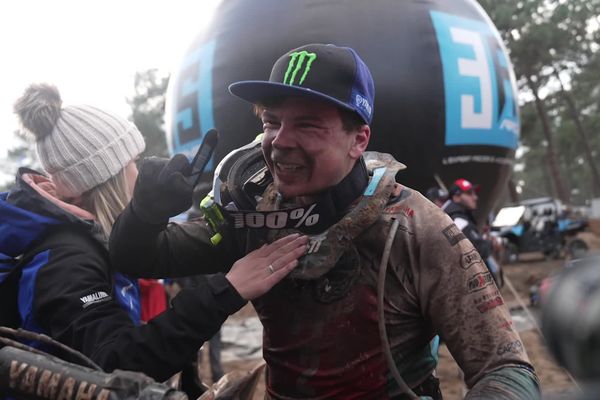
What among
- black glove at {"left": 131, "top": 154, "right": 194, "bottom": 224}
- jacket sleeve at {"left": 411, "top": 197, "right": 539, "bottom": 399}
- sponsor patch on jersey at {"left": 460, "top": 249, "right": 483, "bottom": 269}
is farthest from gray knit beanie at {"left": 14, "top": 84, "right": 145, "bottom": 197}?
sponsor patch on jersey at {"left": 460, "top": 249, "right": 483, "bottom": 269}

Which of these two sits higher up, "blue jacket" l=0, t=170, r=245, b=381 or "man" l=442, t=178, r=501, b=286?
"blue jacket" l=0, t=170, r=245, b=381

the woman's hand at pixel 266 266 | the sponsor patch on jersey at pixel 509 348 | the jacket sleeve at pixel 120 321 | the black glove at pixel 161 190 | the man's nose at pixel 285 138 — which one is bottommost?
the sponsor patch on jersey at pixel 509 348

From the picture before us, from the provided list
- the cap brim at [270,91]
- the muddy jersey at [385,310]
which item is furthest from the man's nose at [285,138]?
the muddy jersey at [385,310]

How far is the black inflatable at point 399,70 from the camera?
4.20 m

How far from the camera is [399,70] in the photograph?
165 inches

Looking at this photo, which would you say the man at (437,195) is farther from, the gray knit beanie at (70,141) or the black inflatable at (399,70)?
the gray knit beanie at (70,141)

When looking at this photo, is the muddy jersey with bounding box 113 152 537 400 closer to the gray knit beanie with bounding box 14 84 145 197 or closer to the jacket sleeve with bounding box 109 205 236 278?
the jacket sleeve with bounding box 109 205 236 278

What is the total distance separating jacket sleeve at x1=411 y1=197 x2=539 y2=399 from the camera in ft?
4.72

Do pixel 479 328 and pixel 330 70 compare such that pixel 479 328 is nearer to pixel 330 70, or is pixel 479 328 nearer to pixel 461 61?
pixel 330 70

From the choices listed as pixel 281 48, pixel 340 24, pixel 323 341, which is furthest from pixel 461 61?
pixel 323 341

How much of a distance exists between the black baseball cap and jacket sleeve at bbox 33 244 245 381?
1.87 feet

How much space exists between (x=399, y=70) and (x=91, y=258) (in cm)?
309

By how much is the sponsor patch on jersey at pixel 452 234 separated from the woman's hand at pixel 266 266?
1.40 feet

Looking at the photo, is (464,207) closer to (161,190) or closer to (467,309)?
(467,309)
